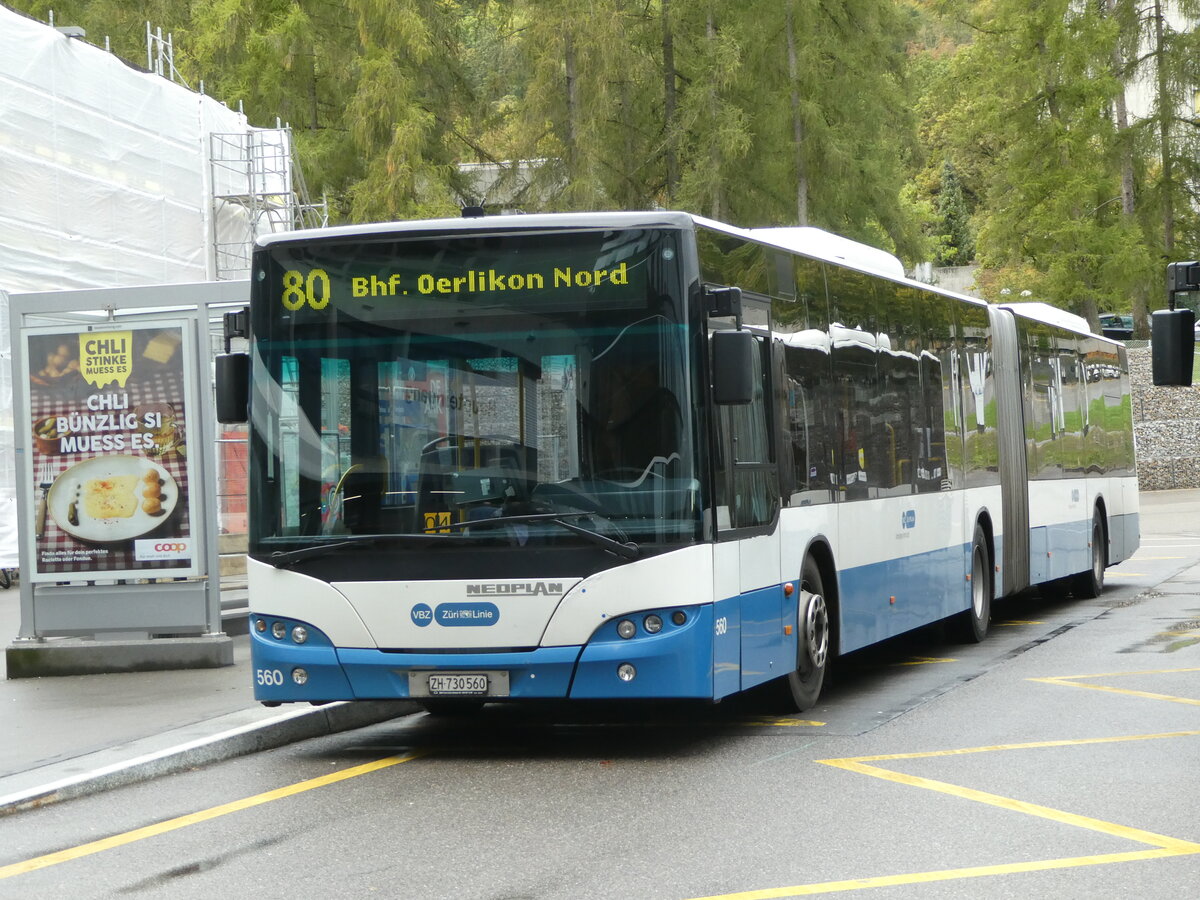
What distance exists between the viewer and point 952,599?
1455 cm

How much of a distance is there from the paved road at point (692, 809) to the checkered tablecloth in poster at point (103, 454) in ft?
8.93

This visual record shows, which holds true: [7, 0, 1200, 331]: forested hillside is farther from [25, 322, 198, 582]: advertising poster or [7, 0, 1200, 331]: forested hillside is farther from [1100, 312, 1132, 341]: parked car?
[25, 322, 198, 582]: advertising poster

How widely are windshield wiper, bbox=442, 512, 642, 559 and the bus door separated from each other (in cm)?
50

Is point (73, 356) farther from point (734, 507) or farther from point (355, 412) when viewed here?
point (734, 507)

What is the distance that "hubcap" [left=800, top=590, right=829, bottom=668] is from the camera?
35.8 feet

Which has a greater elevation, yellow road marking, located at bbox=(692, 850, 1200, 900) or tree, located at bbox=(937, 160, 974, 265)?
tree, located at bbox=(937, 160, 974, 265)

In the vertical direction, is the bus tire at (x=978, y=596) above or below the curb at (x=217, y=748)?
above

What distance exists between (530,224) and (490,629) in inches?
82.8

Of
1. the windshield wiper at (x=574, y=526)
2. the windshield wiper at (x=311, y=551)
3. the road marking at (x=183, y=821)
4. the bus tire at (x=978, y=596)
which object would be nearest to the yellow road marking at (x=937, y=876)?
the road marking at (x=183, y=821)

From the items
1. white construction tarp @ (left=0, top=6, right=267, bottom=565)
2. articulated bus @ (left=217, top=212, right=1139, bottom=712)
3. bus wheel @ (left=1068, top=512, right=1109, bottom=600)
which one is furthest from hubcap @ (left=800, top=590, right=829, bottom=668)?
white construction tarp @ (left=0, top=6, right=267, bottom=565)

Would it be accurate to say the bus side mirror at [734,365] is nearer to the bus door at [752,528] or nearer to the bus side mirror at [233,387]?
the bus door at [752,528]

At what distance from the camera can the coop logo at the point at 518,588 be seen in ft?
30.1

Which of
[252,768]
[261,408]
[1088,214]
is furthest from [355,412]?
[1088,214]

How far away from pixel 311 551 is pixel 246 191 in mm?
28350
